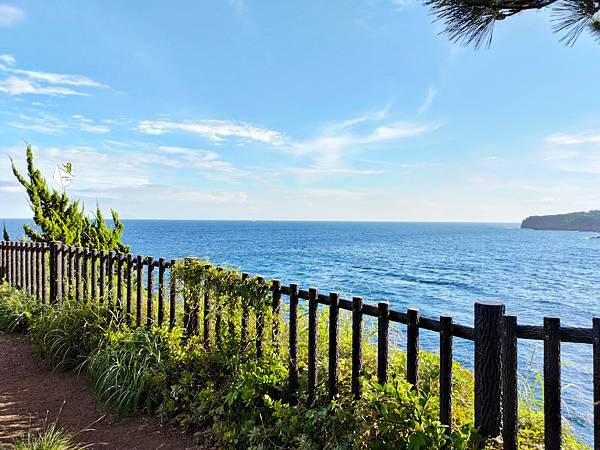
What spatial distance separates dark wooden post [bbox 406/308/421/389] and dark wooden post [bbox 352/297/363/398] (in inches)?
16.7

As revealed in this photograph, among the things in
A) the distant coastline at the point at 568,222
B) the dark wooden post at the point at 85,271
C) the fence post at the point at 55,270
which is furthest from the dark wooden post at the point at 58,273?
the distant coastline at the point at 568,222

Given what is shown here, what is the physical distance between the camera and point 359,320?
348 cm

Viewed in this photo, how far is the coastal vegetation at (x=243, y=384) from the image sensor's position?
9.59ft

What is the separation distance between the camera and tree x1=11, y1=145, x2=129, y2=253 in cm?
962

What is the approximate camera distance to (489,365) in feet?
9.35

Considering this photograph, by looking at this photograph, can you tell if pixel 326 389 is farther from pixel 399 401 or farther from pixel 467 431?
pixel 467 431

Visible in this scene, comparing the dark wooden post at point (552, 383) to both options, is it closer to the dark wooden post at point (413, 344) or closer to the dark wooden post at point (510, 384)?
the dark wooden post at point (510, 384)

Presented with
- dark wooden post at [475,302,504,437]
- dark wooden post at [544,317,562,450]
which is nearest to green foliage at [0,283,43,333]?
dark wooden post at [475,302,504,437]

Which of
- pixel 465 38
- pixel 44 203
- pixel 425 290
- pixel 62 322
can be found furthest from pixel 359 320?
pixel 425 290

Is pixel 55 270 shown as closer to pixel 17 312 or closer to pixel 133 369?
pixel 17 312

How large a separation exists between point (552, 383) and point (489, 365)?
37 centimetres

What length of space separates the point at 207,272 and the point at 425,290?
22798 mm

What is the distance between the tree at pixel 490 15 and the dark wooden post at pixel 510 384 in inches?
104

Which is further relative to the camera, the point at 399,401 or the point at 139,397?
the point at 139,397
